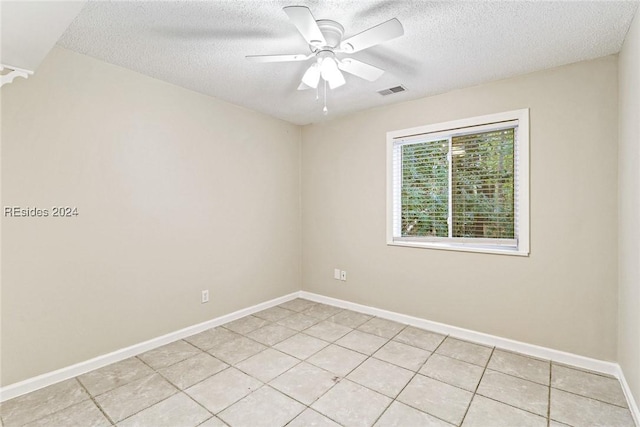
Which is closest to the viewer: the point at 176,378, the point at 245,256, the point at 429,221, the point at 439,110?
the point at 176,378

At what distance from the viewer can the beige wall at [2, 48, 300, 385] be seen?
6.83 ft

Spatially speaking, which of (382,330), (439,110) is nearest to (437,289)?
(382,330)

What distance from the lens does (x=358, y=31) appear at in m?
2.01

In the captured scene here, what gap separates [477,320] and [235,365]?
7.17ft

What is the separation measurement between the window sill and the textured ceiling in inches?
59.5

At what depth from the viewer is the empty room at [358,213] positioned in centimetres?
187

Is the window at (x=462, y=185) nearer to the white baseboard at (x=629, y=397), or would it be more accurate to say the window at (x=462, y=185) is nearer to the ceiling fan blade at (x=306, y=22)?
the white baseboard at (x=629, y=397)

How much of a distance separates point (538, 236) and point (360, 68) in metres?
1.99

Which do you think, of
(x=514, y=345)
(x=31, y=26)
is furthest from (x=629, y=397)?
(x=31, y=26)

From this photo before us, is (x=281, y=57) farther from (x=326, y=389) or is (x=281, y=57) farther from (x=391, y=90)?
(x=326, y=389)

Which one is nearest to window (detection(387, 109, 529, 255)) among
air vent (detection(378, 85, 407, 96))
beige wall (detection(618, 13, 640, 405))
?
air vent (detection(378, 85, 407, 96))

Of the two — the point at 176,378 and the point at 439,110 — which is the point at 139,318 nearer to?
the point at 176,378

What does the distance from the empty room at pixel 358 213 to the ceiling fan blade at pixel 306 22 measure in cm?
2

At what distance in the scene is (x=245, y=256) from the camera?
3566 millimetres
